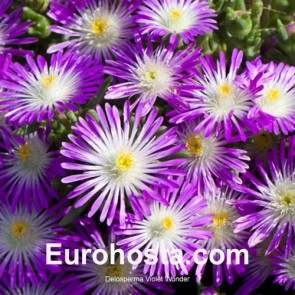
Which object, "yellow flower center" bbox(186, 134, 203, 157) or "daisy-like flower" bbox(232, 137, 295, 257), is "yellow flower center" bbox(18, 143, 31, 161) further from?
"daisy-like flower" bbox(232, 137, 295, 257)

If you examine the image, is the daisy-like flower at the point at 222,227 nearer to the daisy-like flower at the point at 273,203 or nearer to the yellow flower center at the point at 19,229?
the daisy-like flower at the point at 273,203

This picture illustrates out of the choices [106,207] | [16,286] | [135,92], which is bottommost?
[16,286]

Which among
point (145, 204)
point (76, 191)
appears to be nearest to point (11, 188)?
point (76, 191)

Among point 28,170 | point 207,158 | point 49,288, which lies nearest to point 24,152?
point 28,170

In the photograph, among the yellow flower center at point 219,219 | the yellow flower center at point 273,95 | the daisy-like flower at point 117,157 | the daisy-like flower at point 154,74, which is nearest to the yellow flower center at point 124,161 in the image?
the daisy-like flower at point 117,157

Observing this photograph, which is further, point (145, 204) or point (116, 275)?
point (116, 275)

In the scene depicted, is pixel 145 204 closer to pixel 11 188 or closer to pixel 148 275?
pixel 148 275

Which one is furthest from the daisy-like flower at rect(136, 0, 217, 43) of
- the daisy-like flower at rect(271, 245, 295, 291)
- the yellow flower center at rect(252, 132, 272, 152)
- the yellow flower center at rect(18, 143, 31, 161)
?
the daisy-like flower at rect(271, 245, 295, 291)
